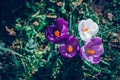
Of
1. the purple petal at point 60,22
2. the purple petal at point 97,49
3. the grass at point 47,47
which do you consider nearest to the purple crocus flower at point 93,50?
the purple petal at point 97,49

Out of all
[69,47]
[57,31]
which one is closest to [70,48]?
[69,47]

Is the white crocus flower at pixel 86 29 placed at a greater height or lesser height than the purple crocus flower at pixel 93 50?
greater

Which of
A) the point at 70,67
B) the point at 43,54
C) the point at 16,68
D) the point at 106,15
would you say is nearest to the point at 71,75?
the point at 70,67

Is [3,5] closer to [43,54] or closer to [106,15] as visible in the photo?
[43,54]

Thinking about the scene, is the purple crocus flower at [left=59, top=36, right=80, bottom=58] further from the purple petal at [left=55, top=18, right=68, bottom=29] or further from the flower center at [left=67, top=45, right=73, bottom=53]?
the purple petal at [left=55, top=18, right=68, bottom=29]

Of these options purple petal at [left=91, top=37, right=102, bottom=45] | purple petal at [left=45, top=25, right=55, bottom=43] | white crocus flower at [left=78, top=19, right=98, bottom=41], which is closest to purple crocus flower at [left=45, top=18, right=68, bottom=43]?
purple petal at [left=45, top=25, right=55, bottom=43]

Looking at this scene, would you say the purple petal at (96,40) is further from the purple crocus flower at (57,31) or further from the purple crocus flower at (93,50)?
the purple crocus flower at (57,31)
